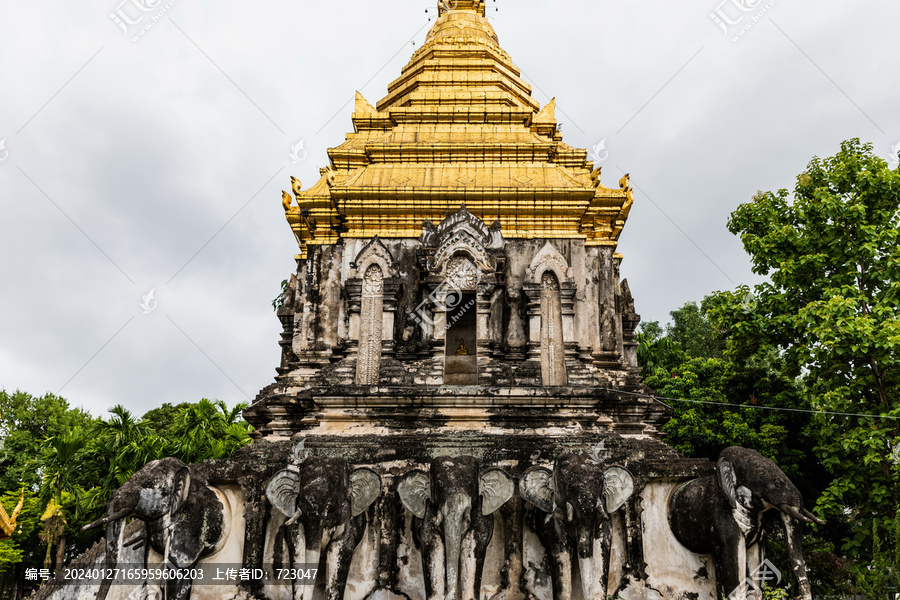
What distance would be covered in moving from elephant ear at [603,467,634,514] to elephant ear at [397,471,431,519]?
7.57 feet

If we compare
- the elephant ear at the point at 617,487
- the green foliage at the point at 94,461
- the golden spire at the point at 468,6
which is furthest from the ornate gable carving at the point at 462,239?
the green foliage at the point at 94,461

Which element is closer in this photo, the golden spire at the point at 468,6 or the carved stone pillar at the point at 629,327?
the carved stone pillar at the point at 629,327

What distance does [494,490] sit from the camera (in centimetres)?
852

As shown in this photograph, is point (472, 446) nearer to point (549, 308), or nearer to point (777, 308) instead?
point (549, 308)

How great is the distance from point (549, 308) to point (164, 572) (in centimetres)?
823

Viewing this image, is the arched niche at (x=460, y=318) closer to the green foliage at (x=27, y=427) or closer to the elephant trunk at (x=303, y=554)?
the elephant trunk at (x=303, y=554)

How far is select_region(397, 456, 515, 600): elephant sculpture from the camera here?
26.2 ft

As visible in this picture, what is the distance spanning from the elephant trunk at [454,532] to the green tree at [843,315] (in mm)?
8856

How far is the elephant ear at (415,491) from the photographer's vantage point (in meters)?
8.62

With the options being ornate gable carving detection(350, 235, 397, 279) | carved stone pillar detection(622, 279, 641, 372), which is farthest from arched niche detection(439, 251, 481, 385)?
carved stone pillar detection(622, 279, 641, 372)

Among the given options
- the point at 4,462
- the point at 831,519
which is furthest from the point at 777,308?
the point at 4,462

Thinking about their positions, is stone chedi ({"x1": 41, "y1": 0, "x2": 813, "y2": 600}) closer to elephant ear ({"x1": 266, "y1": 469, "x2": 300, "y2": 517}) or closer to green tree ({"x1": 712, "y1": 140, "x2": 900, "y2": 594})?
elephant ear ({"x1": 266, "y1": 469, "x2": 300, "y2": 517})

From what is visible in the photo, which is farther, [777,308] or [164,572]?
[777,308]

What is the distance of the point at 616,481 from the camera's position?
8445 millimetres
